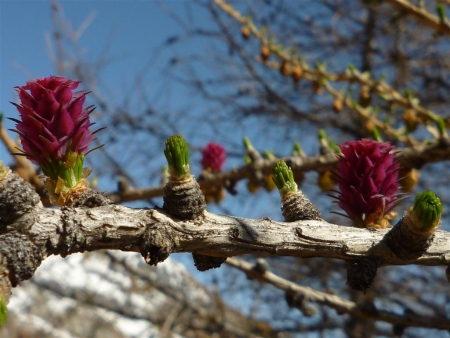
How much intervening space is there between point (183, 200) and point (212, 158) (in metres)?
1.49

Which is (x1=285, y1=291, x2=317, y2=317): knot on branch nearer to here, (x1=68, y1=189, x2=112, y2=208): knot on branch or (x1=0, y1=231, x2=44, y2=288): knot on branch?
(x1=68, y1=189, x2=112, y2=208): knot on branch

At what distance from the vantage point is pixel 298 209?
110cm

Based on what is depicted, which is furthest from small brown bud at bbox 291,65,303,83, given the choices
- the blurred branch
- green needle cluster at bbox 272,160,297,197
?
green needle cluster at bbox 272,160,297,197

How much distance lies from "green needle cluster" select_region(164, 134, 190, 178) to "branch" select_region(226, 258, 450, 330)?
28.1 inches

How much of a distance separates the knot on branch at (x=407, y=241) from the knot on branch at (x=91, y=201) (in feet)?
1.91

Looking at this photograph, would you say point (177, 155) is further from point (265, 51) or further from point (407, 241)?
point (265, 51)

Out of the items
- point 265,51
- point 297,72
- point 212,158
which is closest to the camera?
point 212,158

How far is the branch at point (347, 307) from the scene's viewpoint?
161 cm

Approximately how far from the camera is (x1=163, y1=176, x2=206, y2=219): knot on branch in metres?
0.94

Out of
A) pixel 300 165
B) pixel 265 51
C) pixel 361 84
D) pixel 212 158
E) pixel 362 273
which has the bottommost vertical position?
pixel 362 273

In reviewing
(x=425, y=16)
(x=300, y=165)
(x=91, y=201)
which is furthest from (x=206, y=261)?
(x=425, y=16)

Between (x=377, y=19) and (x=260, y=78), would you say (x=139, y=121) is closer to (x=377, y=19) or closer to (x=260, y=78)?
(x=260, y=78)

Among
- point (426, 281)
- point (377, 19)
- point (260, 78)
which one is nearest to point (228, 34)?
point (260, 78)

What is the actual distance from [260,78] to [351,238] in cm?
480
